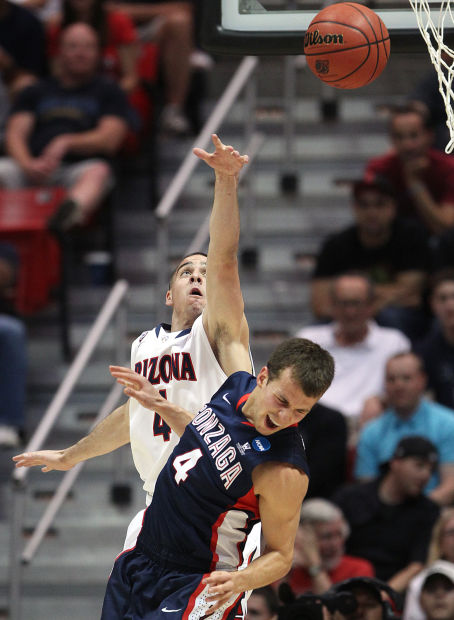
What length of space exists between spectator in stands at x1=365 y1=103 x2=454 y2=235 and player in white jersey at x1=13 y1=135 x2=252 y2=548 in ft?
12.1

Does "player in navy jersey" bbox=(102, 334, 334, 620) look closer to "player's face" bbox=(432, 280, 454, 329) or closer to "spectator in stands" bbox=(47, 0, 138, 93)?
"player's face" bbox=(432, 280, 454, 329)

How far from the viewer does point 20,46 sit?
9.70 meters

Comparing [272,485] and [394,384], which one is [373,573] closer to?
[394,384]

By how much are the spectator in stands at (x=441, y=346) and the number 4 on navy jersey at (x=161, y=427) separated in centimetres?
315

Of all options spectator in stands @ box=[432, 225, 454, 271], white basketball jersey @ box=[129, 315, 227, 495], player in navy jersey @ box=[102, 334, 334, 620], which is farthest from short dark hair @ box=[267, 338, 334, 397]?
spectator in stands @ box=[432, 225, 454, 271]

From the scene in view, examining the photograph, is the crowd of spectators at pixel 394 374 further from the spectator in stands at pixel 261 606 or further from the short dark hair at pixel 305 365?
the short dark hair at pixel 305 365

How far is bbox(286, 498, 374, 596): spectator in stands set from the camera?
6598 mm

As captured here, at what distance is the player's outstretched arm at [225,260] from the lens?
462cm

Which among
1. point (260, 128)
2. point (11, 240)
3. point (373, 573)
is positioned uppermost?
point (260, 128)

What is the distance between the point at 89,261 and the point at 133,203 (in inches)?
27.9

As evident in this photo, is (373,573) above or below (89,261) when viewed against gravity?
below

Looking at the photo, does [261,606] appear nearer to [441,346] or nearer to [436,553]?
[436,553]

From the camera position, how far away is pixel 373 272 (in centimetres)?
832

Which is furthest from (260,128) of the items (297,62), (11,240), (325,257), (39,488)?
(39,488)
